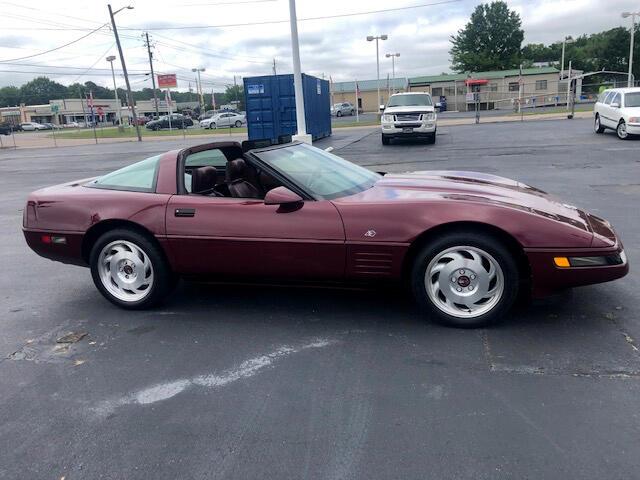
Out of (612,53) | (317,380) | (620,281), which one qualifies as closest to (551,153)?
(620,281)

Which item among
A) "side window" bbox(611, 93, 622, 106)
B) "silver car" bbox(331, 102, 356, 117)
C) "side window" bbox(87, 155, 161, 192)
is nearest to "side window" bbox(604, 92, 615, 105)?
"side window" bbox(611, 93, 622, 106)

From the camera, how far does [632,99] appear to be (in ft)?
57.7

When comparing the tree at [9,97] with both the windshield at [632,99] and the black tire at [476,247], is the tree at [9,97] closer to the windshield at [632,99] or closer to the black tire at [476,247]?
the windshield at [632,99]

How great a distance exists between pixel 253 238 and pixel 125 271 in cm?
120

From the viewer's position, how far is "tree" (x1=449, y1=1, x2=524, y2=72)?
86250mm

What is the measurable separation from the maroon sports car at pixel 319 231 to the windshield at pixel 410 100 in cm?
1577

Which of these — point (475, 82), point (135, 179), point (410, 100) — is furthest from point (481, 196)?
point (475, 82)

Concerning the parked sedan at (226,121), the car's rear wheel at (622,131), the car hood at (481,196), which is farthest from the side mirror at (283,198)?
the parked sedan at (226,121)

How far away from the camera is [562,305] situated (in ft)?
13.6

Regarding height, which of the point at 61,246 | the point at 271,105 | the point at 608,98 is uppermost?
the point at 271,105

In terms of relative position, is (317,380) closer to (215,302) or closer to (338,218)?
(338,218)

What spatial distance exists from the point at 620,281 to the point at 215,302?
3379mm

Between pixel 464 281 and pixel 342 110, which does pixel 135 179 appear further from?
pixel 342 110

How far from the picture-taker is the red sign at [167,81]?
57.2m
